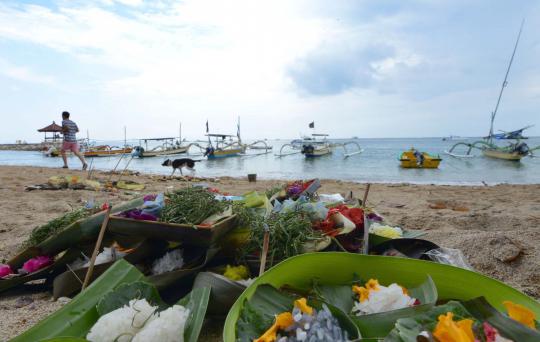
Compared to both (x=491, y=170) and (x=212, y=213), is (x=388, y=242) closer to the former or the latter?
(x=212, y=213)

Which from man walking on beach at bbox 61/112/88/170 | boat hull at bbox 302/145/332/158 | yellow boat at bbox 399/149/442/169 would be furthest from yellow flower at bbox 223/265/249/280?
boat hull at bbox 302/145/332/158

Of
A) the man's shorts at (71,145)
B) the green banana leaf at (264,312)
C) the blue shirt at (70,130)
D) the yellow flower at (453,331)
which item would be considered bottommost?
the green banana leaf at (264,312)

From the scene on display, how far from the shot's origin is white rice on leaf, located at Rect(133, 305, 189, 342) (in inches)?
44.1

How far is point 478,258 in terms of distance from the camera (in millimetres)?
2406

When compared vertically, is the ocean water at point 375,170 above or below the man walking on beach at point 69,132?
below

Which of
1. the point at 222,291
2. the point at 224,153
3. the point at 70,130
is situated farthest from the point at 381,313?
the point at 224,153

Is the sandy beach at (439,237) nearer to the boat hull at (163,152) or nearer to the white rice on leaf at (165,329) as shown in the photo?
the white rice on leaf at (165,329)

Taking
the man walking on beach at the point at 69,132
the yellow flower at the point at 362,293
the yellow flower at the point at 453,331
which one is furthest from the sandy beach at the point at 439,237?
the man walking on beach at the point at 69,132

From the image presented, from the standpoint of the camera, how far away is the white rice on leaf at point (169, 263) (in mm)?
1849

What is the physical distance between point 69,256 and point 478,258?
2742 millimetres

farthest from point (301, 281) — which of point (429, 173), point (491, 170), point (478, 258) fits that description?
point (491, 170)

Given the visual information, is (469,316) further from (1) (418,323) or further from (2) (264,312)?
(2) (264,312)

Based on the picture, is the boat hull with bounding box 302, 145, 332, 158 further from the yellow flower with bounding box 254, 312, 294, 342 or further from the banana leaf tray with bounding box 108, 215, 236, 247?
the yellow flower with bounding box 254, 312, 294, 342

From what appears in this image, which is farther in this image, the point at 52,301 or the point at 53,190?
the point at 53,190
